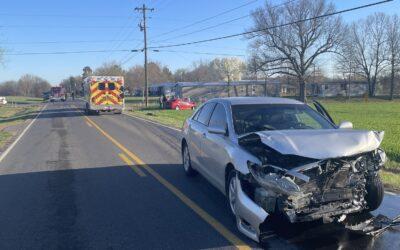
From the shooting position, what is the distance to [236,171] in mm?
5742

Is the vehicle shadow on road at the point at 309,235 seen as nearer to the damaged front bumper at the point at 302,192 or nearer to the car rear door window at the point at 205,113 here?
the damaged front bumper at the point at 302,192

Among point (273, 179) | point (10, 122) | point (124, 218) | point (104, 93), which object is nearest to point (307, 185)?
point (273, 179)

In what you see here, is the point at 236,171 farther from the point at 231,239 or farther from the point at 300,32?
the point at 300,32

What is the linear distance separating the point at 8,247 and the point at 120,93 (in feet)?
A: 95.0

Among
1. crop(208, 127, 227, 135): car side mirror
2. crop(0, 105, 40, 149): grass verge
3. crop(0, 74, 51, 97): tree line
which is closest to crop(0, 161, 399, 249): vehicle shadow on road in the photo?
crop(208, 127, 227, 135): car side mirror

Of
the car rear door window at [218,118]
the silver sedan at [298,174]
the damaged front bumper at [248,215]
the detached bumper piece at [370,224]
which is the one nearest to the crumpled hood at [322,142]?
the silver sedan at [298,174]

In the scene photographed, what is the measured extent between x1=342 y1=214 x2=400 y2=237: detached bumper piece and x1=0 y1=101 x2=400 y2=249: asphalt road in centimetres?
9

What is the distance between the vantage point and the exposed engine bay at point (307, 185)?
505 cm

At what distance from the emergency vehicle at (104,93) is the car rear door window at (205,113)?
83.5 ft

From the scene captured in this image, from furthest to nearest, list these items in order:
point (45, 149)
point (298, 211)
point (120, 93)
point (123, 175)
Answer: point (120, 93)
point (45, 149)
point (123, 175)
point (298, 211)

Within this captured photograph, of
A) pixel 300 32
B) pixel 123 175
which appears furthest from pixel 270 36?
pixel 123 175

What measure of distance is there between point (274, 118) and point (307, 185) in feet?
6.00

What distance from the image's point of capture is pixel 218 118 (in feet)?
24.0

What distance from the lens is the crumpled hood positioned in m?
5.16
